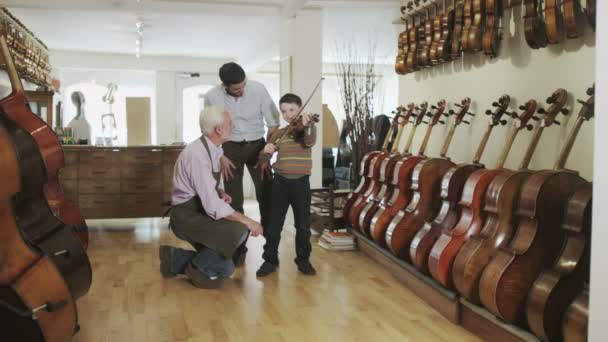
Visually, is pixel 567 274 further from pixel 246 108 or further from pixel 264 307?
pixel 246 108

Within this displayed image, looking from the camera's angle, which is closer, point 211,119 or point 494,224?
point 494,224

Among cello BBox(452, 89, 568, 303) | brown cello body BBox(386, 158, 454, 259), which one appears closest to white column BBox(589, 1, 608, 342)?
cello BBox(452, 89, 568, 303)

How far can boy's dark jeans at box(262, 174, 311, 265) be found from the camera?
4379 mm

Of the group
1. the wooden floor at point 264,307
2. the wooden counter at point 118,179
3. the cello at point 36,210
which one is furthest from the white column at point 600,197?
the wooden counter at point 118,179

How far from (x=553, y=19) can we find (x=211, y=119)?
2.02 meters

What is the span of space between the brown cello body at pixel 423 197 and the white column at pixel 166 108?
9440mm

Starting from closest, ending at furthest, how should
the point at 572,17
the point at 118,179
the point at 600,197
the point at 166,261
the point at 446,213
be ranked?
the point at 600,197
the point at 572,17
the point at 446,213
the point at 166,261
the point at 118,179

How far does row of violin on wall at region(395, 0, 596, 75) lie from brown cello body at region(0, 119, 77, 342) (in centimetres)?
250

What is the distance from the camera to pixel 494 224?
3.02m

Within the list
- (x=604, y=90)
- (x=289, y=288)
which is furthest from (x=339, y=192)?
(x=604, y=90)

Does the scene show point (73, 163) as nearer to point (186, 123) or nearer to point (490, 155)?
point (490, 155)

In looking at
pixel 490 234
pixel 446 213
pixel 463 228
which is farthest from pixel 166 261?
pixel 490 234

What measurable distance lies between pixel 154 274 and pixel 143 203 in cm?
203

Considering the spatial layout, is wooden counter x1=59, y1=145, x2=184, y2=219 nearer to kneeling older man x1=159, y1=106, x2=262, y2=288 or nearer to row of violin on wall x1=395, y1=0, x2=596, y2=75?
kneeling older man x1=159, y1=106, x2=262, y2=288
